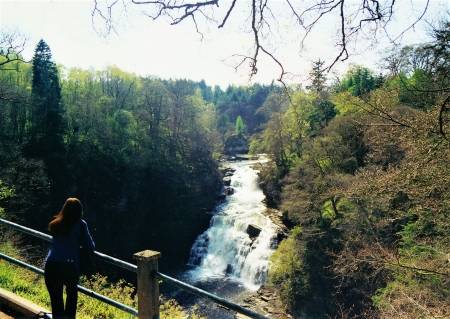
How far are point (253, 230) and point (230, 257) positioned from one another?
275cm

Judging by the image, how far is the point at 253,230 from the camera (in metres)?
25.3

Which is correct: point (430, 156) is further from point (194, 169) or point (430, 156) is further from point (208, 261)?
point (194, 169)

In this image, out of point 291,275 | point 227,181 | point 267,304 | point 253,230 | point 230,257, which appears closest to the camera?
point 291,275

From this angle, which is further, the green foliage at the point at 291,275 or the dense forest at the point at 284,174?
the green foliage at the point at 291,275

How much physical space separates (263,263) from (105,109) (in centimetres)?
2244

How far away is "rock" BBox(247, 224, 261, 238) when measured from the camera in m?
25.0

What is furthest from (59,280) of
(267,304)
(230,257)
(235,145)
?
(235,145)

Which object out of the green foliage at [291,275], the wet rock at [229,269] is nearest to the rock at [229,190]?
the wet rock at [229,269]

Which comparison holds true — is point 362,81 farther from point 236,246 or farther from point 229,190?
point 236,246

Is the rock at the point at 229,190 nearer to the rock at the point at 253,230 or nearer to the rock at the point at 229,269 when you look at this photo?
the rock at the point at 253,230

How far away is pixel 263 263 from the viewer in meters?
22.6

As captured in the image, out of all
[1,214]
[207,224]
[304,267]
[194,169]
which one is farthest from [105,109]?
[304,267]

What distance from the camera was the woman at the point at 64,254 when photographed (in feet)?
10.0

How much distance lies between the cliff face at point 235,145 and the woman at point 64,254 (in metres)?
57.6
